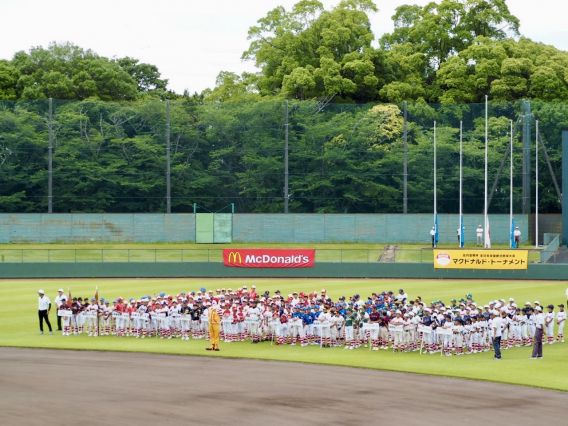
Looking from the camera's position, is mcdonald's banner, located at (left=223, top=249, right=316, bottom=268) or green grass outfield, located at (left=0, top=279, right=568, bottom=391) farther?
mcdonald's banner, located at (left=223, top=249, right=316, bottom=268)

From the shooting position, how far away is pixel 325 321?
27031 mm

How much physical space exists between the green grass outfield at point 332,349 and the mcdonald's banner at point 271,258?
6.17 feet

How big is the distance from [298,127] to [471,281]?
87.6 ft

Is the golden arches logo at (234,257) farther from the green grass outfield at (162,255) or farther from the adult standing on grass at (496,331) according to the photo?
the adult standing on grass at (496,331)

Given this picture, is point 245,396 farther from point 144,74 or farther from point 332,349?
point 144,74

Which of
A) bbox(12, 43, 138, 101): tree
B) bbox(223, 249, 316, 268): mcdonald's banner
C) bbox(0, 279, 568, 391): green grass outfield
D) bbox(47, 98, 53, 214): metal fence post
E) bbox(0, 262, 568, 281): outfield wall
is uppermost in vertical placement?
bbox(12, 43, 138, 101): tree

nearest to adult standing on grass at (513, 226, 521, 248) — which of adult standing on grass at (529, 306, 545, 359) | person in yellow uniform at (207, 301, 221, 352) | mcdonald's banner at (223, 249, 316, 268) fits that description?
mcdonald's banner at (223, 249, 316, 268)

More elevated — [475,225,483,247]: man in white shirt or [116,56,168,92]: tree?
[116,56,168,92]: tree

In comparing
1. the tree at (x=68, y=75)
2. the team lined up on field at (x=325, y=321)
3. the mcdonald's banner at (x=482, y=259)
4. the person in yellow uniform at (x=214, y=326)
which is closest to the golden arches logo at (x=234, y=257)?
the mcdonald's banner at (x=482, y=259)

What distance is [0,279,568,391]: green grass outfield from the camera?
899 inches

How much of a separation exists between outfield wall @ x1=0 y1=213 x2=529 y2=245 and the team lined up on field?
3456 cm

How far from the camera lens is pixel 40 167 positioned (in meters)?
67.6

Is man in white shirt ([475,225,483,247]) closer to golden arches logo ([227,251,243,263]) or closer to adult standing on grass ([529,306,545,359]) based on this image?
golden arches logo ([227,251,243,263])

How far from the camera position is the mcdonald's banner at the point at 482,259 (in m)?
47.5
